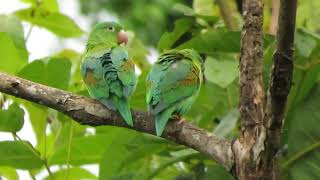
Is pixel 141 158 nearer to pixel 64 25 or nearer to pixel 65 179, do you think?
pixel 65 179

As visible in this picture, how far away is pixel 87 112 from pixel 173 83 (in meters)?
0.32

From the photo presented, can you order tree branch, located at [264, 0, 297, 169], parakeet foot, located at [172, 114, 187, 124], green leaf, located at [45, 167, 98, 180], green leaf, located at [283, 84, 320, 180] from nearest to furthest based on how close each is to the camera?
1. tree branch, located at [264, 0, 297, 169]
2. parakeet foot, located at [172, 114, 187, 124]
3. green leaf, located at [283, 84, 320, 180]
4. green leaf, located at [45, 167, 98, 180]

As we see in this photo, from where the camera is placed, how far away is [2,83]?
7.38 feet

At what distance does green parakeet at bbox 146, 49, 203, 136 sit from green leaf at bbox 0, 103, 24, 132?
16.1 inches

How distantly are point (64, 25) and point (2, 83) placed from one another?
44.0 inches

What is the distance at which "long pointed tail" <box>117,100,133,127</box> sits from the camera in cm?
227

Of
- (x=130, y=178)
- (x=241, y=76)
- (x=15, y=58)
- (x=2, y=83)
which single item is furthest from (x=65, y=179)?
(x=241, y=76)

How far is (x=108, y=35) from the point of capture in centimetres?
296

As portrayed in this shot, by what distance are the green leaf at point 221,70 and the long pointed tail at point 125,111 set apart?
0.49 m

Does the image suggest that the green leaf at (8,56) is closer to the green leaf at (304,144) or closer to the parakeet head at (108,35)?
the parakeet head at (108,35)

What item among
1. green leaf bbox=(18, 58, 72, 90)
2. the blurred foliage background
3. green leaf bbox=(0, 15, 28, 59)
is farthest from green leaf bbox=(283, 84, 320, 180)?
green leaf bbox=(0, 15, 28, 59)

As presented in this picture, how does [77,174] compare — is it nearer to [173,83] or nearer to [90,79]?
[90,79]

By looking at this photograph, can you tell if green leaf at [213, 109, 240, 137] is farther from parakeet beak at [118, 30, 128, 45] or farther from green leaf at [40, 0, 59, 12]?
green leaf at [40, 0, 59, 12]

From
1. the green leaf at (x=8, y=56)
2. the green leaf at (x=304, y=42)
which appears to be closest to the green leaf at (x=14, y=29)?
the green leaf at (x=8, y=56)
